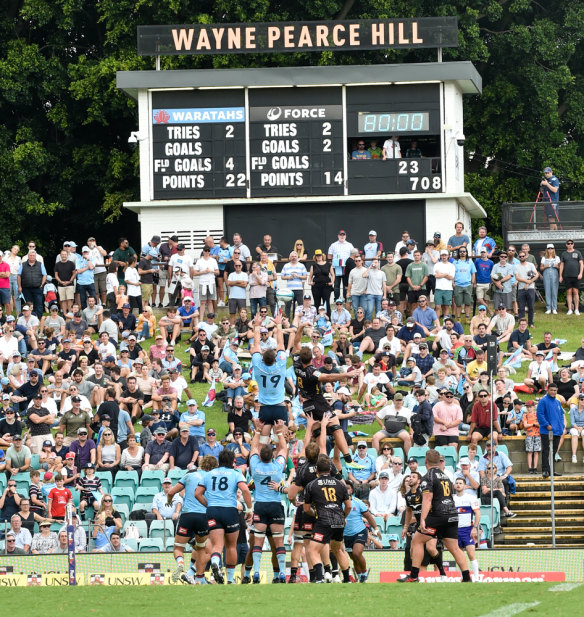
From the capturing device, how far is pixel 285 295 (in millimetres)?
29625

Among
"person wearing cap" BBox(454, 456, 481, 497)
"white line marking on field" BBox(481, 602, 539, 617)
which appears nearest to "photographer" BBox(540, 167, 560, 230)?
"person wearing cap" BBox(454, 456, 481, 497)

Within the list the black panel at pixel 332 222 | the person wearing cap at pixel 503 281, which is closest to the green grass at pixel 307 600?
the person wearing cap at pixel 503 281

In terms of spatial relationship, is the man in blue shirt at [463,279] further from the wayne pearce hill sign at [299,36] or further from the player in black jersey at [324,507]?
the player in black jersey at [324,507]

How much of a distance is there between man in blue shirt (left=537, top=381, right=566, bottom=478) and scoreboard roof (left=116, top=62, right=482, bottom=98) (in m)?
13.2

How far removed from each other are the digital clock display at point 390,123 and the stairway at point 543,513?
13.4m

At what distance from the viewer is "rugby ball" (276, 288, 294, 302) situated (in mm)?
29797

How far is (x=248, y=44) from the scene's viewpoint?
35.2 m

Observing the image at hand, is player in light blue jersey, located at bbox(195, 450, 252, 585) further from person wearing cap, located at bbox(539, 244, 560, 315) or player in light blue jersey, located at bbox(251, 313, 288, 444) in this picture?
person wearing cap, located at bbox(539, 244, 560, 315)

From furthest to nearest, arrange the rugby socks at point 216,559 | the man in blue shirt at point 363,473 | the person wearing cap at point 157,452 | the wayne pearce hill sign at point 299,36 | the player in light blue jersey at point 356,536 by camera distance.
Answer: the wayne pearce hill sign at point 299,36
the person wearing cap at point 157,452
the man in blue shirt at point 363,473
the player in light blue jersey at point 356,536
the rugby socks at point 216,559

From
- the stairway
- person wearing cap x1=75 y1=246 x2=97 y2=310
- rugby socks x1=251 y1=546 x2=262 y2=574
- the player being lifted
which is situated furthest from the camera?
person wearing cap x1=75 y1=246 x2=97 y2=310

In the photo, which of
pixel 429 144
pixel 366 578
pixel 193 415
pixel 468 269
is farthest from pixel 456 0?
pixel 366 578

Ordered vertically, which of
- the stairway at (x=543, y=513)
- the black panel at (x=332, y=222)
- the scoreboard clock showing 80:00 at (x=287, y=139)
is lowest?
the stairway at (x=543, y=513)

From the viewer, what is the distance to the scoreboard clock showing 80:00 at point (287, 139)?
113ft

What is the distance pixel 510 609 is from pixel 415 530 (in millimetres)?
4001
